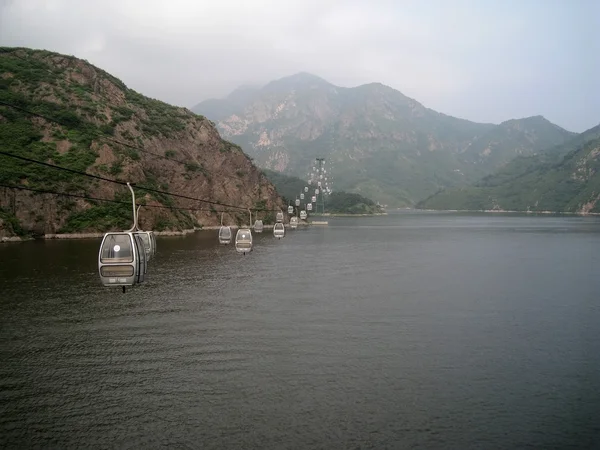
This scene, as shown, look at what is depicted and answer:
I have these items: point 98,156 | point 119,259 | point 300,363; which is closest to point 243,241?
point 119,259

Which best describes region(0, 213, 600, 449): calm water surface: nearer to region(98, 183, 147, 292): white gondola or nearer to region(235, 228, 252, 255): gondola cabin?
region(98, 183, 147, 292): white gondola

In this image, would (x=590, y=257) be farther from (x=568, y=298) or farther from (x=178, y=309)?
(x=178, y=309)

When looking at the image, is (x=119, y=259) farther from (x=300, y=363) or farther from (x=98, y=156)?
(x=98, y=156)

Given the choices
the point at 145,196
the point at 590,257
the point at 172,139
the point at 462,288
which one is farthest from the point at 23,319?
the point at 172,139

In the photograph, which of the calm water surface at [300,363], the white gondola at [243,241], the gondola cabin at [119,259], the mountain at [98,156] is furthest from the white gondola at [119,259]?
the mountain at [98,156]

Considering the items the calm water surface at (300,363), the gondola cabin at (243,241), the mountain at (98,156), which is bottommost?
the calm water surface at (300,363)

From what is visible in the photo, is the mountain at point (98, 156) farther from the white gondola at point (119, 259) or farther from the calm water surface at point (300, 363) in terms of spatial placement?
the white gondola at point (119, 259)
